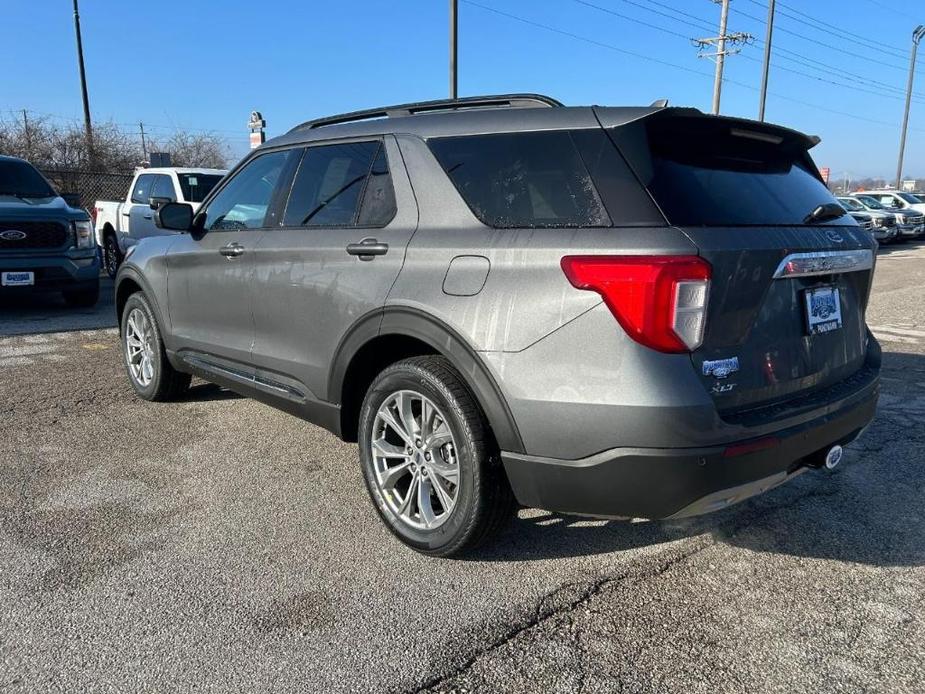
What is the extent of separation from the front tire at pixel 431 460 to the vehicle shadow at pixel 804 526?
252 millimetres

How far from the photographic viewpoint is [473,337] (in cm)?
269

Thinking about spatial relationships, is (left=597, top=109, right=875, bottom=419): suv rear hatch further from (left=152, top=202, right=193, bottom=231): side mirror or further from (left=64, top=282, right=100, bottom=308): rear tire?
(left=64, top=282, right=100, bottom=308): rear tire

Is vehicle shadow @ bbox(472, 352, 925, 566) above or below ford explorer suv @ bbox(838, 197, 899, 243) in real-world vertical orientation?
below

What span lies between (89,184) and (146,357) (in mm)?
17017

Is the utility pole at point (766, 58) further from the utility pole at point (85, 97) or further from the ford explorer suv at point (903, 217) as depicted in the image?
the utility pole at point (85, 97)

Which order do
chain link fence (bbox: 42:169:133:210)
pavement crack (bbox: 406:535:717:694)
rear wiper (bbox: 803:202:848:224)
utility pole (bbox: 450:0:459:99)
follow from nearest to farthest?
pavement crack (bbox: 406:535:717:694) → rear wiper (bbox: 803:202:848:224) → utility pole (bbox: 450:0:459:99) → chain link fence (bbox: 42:169:133:210)

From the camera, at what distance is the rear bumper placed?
8375 mm

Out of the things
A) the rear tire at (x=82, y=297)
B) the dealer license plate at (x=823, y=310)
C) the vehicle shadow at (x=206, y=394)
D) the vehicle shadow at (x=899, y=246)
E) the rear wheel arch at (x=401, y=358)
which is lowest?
the vehicle shadow at (x=899, y=246)

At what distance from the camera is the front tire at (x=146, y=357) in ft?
16.5

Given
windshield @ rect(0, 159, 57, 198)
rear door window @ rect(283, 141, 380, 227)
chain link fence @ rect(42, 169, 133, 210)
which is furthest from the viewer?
chain link fence @ rect(42, 169, 133, 210)

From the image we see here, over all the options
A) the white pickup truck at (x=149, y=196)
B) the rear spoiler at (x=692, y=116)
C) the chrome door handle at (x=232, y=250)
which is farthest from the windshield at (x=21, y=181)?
the rear spoiler at (x=692, y=116)

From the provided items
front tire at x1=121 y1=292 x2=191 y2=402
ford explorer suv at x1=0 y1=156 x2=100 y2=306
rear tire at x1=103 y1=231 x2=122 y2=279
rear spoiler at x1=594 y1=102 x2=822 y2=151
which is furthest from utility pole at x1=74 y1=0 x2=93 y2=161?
rear spoiler at x1=594 y1=102 x2=822 y2=151

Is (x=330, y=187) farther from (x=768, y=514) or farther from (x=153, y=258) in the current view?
(x=768, y=514)

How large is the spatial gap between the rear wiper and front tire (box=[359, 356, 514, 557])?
1507 millimetres
